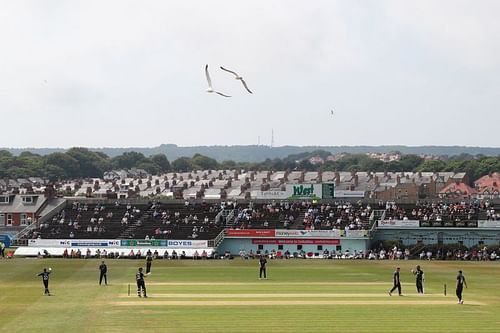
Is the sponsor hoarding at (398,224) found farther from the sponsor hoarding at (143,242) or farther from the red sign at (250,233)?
the sponsor hoarding at (143,242)

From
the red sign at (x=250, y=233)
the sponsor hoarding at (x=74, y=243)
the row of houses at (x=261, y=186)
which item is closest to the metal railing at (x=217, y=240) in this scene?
the red sign at (x=250, y=233)

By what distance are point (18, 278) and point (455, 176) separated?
155 meters

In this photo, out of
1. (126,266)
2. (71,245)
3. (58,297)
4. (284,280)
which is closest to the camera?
(58,297)

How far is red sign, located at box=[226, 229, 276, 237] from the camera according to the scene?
81.0 m

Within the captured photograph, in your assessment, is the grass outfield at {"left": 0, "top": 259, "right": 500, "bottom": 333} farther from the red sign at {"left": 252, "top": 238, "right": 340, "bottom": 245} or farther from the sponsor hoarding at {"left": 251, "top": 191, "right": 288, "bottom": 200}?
the sponsor hoarding at {"left": 251, "top": 191, "right": 288, "bottom": 200}

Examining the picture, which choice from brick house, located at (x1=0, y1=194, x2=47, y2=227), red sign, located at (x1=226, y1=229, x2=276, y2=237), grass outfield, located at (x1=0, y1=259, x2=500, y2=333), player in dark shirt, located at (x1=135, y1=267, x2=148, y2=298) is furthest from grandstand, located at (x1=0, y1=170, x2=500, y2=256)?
player in dark shirt, located at (x1=135, y1=267, x2=148, y2=298)

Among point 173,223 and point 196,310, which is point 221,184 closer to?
point 173,223

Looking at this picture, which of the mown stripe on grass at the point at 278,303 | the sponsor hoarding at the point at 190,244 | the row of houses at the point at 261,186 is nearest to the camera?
the mown stripe on grass at the point at 278,303

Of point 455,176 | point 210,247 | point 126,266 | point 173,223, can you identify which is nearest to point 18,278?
point 126,266

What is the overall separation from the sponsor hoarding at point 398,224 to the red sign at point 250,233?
866cm

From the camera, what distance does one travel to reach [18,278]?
51.2 metres

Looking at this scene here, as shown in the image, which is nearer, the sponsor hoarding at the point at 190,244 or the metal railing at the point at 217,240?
the sponsor hoarding at the point at 190,244

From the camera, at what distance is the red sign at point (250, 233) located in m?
81.0

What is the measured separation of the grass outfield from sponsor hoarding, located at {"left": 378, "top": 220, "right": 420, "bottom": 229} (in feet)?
73.9
